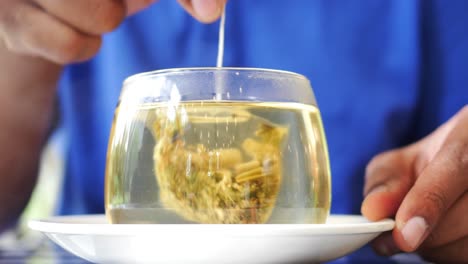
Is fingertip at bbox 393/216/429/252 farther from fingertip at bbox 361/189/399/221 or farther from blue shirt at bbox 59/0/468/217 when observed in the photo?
blue shirt at bbox 59/0/468/217

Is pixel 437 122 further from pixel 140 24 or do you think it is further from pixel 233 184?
pixel 233 184

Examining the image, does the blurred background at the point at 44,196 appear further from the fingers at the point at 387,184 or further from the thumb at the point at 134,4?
the fingers at the point at 387,184

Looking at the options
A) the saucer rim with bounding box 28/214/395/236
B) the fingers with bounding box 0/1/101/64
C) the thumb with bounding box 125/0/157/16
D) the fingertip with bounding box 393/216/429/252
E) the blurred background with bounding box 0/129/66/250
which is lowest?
the blurred background with bounding box 0/129/66/250

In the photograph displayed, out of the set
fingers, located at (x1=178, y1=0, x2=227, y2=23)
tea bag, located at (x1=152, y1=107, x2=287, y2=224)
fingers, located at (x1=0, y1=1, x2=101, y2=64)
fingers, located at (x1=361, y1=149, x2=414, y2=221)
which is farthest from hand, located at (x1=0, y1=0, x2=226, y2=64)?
fingers, located at (x1=361, y1=149, x2=414, y2=221)

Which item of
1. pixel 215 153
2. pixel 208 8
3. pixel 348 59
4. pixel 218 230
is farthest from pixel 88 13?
pixel 348 59

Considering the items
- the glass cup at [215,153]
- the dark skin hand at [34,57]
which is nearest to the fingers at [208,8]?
the dark skin hand at [34,57]

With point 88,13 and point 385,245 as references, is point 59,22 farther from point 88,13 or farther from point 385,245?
point 385,245
